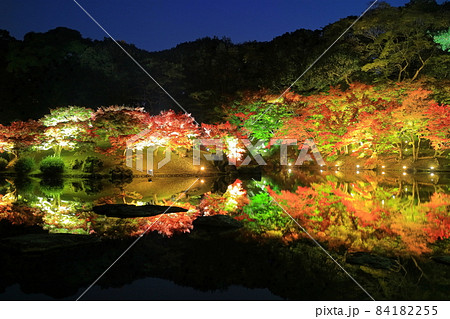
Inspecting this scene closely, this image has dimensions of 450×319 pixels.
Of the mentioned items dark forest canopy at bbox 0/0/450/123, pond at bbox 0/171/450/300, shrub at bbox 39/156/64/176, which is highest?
dark forest canopy at bbox 0/0/450/123

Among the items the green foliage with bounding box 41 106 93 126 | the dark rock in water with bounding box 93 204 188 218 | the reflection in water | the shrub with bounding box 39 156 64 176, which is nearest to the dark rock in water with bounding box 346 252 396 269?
the reflection in water

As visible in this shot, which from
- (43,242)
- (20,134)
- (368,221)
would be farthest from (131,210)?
(20,134)

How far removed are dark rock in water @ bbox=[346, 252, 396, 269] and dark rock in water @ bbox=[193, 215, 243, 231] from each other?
7.68ft

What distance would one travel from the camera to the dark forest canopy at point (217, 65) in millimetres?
19781

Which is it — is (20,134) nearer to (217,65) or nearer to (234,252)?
(234,252)

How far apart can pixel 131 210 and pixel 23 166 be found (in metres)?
12.3

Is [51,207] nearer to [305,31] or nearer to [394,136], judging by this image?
[394,136]

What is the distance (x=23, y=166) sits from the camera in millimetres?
17047

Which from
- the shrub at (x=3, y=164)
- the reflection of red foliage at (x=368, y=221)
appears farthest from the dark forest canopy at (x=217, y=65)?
the reflection of red foliage at (x=368, y=221)

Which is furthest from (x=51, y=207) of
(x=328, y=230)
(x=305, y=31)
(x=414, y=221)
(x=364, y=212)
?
(x=305, y=31)

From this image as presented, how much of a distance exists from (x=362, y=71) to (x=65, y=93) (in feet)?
68.5

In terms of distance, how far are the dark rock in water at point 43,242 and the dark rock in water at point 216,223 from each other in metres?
1.86

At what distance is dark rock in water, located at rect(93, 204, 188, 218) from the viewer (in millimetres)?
7383

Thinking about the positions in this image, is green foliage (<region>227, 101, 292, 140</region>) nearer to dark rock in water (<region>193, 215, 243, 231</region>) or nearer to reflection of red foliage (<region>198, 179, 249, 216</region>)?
reflection of red foliage (<region>198, 179, 249, 216</region>)
